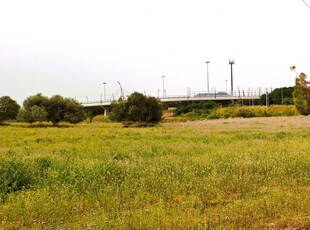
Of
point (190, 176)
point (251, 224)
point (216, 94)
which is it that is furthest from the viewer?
point (216, 94)

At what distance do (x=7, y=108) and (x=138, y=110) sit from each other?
770 inches

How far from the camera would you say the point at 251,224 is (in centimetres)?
600

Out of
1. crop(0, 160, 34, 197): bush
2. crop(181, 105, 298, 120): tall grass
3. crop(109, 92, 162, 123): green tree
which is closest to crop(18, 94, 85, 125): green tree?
crop(109, 92, 162, 123): green tree

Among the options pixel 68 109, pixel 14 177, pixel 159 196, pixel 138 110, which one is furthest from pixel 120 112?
pixel 159 196

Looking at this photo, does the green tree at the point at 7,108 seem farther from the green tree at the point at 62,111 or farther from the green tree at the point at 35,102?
the green tree at the point at 62,111

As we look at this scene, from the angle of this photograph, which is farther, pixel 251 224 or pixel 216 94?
pixel 216 94

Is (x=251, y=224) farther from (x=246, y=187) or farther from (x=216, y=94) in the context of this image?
(x=216, y=94)

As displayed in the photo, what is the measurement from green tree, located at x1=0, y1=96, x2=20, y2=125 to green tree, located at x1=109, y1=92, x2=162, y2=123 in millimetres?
14729

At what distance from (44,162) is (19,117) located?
48874 mm

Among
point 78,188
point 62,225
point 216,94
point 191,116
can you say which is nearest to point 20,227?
point 62,225

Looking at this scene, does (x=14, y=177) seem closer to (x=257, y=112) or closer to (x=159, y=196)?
(x=159, y=196)

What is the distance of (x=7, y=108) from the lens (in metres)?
60.8

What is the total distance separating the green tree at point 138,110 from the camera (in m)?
59.6

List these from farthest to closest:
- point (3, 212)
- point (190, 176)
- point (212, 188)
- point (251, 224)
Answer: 1. point (190, 176)
2. point (212, 188)
3. point (3, 212)
4. point (251, 224)
